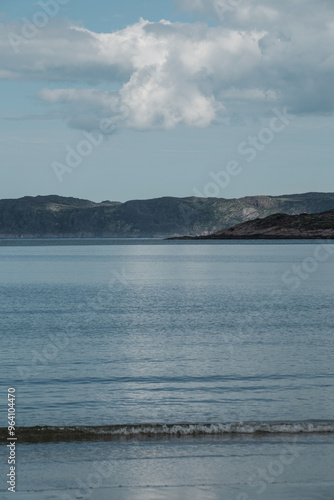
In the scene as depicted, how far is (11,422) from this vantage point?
791 inches

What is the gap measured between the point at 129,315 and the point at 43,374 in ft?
92.7

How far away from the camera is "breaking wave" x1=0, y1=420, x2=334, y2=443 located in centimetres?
1902

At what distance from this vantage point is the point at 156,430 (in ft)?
63.6

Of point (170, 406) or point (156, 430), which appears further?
point (170, 406)

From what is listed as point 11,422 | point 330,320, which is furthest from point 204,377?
point 330,320

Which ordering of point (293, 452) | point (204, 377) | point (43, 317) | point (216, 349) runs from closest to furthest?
1. point (293, 452)
2. point (204, 377)
3. point (216, 349)
4. point (43, 317)

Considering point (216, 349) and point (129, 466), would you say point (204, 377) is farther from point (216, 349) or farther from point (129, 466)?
point (129, 466)

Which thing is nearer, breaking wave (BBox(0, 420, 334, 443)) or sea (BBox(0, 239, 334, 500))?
sea (BBox(0, 239, 334, 500))

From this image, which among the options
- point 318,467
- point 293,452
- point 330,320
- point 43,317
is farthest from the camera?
point 43,317

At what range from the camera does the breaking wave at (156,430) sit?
19016 mm

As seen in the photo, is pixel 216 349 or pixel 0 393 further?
pixel 216 349

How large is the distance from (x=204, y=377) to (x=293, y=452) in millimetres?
11073

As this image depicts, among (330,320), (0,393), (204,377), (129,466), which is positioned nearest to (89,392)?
(0,393)

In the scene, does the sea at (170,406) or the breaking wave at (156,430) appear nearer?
the sea at (170,406)
